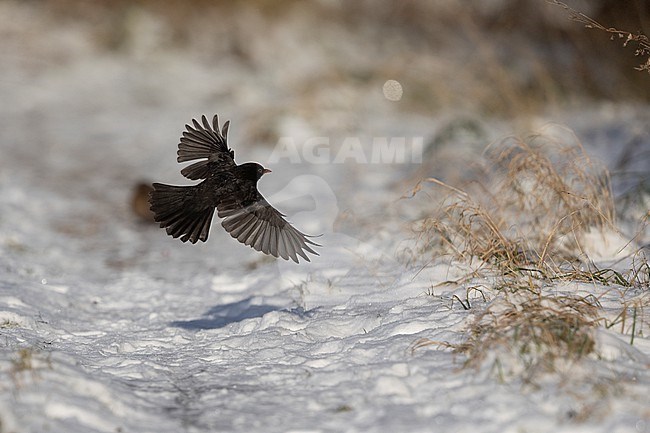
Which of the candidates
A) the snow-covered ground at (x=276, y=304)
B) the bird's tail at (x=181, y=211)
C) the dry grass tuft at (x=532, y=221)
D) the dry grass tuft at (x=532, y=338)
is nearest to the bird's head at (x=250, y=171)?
the bird's tail at (x=181, y=211)

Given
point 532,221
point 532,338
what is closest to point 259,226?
point 532,338

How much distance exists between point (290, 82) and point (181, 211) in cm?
707

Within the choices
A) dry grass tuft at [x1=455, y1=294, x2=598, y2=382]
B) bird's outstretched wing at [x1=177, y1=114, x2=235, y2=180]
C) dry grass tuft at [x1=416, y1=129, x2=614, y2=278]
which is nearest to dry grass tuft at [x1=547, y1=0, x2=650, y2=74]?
dry grass tuft at [x1=416, y1=129, x2=614, y2=278]

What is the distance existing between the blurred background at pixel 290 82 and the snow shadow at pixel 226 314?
184 cm

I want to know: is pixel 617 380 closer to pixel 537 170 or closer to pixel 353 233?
pixel 537 170

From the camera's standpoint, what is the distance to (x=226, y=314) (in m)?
3.58

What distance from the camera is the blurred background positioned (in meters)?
6.70

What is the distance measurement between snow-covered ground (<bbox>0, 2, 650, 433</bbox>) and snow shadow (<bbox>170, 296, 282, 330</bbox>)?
2 centimetres

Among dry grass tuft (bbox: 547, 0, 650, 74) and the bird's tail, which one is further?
the bird's tail

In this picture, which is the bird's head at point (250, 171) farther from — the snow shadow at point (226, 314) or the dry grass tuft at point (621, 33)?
the dry grass tuft at point (621, 33)

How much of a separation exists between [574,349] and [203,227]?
1790 mm

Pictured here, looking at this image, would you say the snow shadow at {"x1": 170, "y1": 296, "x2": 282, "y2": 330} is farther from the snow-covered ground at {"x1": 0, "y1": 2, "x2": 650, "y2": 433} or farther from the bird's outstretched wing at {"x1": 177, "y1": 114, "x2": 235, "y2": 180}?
the bird's outstretched wing at {"x1": 177, "y1": 114, "x2": 235, "y2": 180}

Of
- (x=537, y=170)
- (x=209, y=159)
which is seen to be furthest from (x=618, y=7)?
(x=209, y=159)

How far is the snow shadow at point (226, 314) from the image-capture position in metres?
3.36
